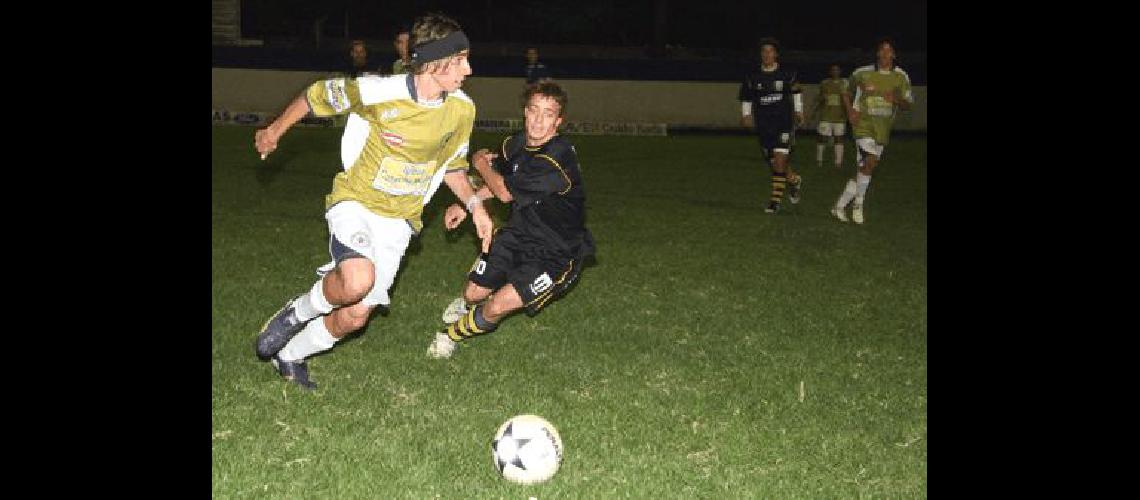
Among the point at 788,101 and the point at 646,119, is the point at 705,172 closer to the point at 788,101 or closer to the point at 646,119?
the point at 788,101

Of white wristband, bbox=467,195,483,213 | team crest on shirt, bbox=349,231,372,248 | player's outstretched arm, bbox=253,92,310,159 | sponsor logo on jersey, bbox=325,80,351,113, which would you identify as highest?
sponsor logo on jersey, bbox=325,80,351,113

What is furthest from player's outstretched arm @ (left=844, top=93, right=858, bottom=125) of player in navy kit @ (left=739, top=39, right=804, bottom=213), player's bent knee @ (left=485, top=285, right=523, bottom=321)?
player's bent knee @ (left=485, top=285, right=523, bottom=321)

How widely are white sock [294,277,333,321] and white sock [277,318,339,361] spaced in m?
0.12

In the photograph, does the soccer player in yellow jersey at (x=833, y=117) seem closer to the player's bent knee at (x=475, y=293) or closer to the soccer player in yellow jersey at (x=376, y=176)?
the player's bent knee at (x=475, y=293)

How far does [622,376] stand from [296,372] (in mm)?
1739

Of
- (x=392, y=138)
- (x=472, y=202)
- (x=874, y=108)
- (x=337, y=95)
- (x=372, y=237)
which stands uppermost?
(x=337, y=95)

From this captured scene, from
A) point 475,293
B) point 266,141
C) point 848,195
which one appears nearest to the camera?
point 266,141

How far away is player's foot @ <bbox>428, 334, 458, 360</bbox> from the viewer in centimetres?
673

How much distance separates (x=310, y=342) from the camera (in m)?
5.90

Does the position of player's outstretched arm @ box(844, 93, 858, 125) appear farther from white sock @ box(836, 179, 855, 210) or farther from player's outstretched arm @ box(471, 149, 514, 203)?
player's outstretched arm @ box(471, 149, 514, 203)

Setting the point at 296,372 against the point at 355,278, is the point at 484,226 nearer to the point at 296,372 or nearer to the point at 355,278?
the point at 355,278

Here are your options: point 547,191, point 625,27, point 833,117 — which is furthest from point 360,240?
point 625,27

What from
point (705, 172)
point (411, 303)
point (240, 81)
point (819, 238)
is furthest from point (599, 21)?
point (411, 303)
